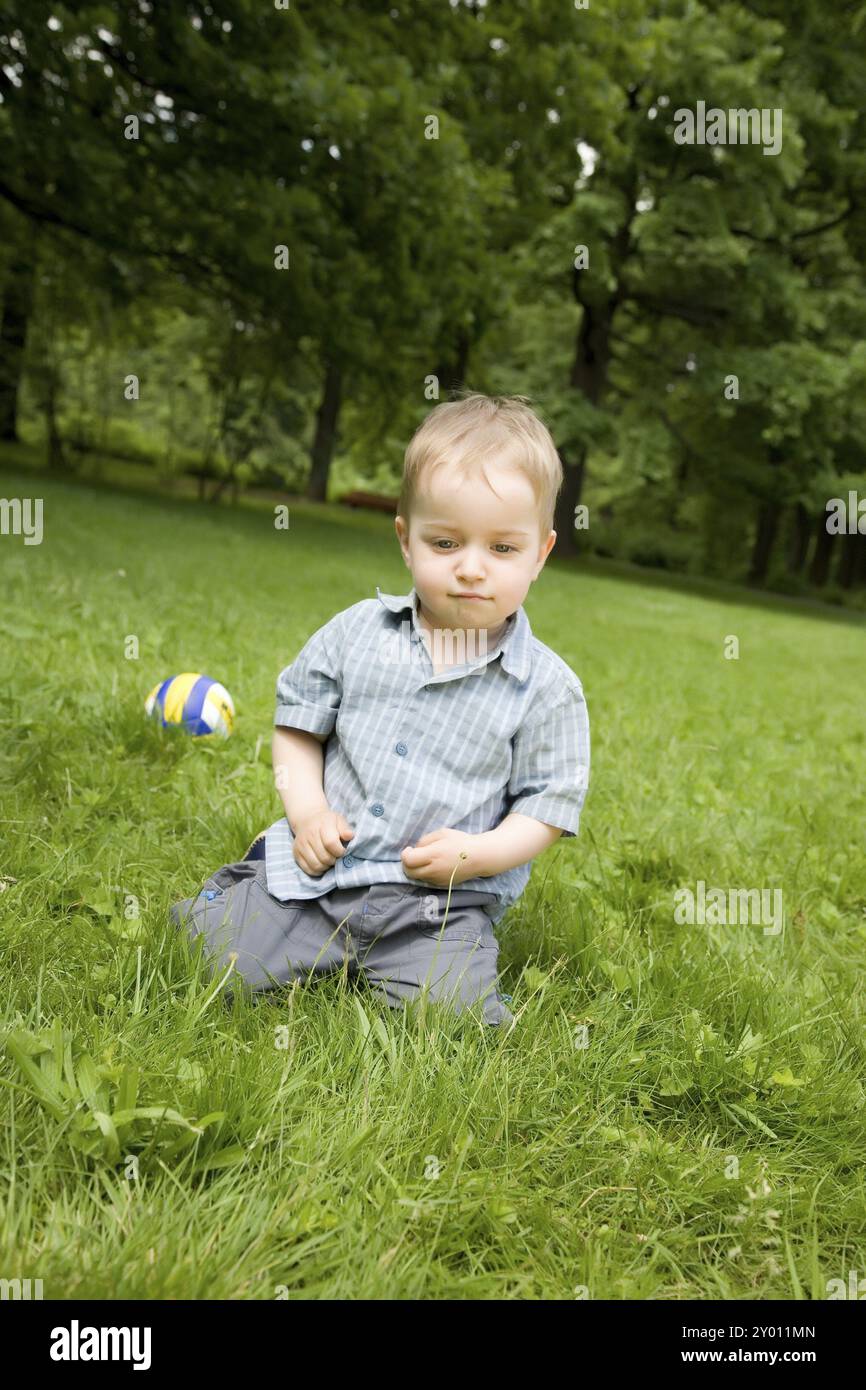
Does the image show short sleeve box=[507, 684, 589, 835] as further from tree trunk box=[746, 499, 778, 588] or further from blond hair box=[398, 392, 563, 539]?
tree trunk box=[746, 499, 778, 588]

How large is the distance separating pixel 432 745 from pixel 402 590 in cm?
→ 845

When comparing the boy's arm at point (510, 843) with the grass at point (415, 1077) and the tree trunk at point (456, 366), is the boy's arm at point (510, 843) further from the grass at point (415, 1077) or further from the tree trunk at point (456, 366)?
the tree trunk at point (456, 366)

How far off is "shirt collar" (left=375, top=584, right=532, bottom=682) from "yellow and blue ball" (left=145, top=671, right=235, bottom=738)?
1.59 meters

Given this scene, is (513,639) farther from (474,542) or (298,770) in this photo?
(298,770)

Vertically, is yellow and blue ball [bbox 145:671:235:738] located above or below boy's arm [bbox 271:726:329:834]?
below

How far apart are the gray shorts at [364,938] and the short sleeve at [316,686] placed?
0.42 meters

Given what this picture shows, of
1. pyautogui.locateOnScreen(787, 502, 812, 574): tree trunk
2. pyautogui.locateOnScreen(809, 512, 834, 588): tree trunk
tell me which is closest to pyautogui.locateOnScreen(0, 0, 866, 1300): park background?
pyautogui.locateOnScreen(809, 512, 834, 588): tree trunk

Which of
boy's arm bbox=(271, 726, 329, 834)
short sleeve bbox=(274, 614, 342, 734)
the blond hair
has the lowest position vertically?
boy's arm bbox=(271, 726, 329, 834)

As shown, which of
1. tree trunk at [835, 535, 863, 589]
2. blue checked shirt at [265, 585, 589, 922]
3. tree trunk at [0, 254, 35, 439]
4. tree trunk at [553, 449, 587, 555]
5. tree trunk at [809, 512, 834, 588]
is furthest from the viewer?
tree trunk at [809, 512, 834, 588]

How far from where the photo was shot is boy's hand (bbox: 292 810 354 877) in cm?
234

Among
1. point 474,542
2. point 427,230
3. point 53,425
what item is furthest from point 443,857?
point 53,425
